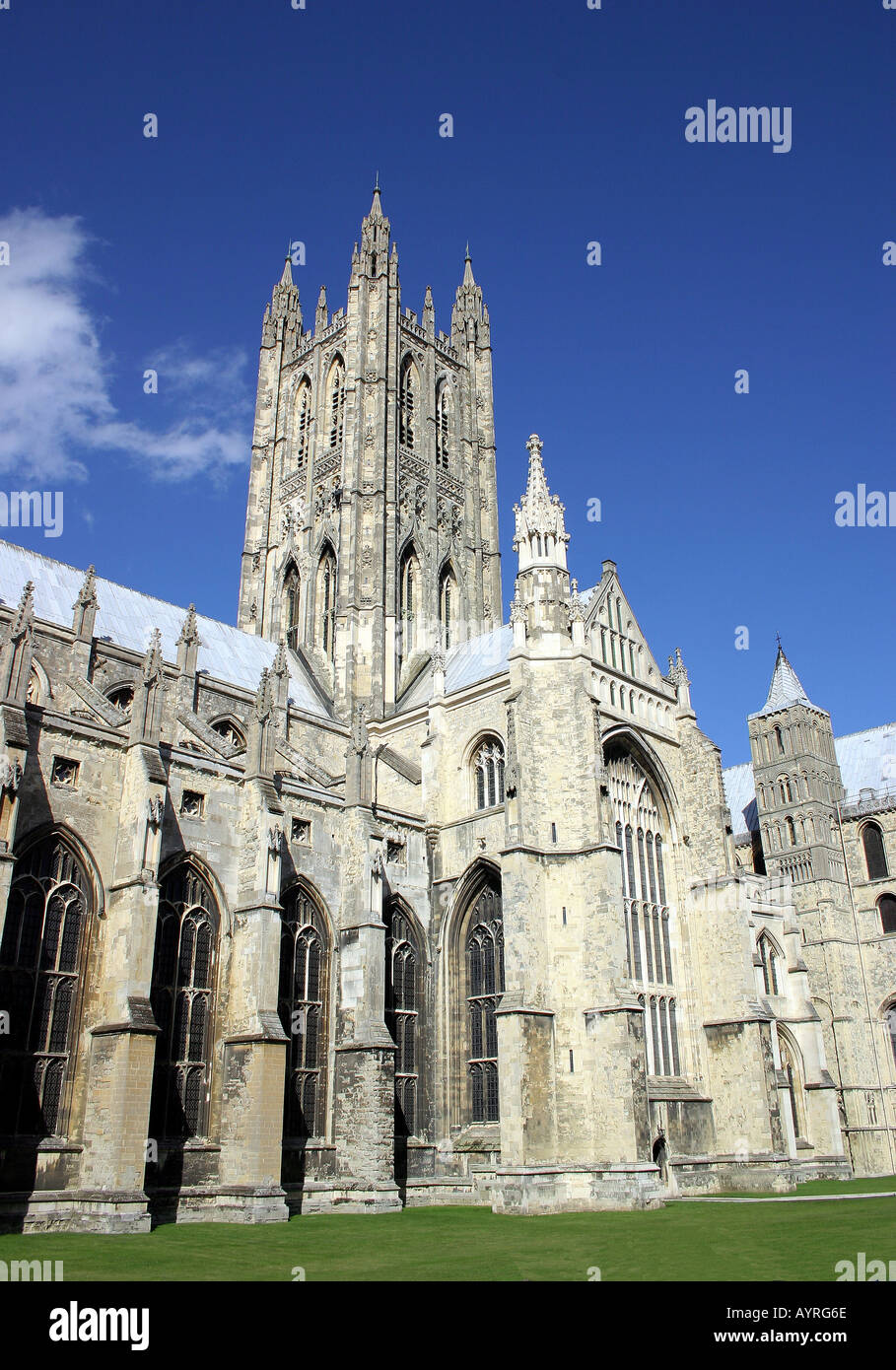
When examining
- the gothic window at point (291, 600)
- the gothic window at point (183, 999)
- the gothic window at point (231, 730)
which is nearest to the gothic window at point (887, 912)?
the gothic window at point (291, 600)

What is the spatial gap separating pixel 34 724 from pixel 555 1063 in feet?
48.3

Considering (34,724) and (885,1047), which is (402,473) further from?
(885,1047)

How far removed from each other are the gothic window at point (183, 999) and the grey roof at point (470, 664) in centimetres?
1207

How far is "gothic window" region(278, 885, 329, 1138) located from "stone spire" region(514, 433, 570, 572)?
40.3ft

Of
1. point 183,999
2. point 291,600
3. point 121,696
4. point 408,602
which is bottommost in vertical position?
point 183,999

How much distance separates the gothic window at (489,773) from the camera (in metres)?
30.9

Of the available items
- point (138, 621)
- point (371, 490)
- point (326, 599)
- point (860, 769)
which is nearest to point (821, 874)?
point (860, 769)

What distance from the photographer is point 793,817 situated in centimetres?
4597

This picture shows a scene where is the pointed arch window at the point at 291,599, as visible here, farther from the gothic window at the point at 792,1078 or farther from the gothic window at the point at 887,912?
the gothic window at the point at 887,912

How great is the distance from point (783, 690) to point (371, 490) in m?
22.5

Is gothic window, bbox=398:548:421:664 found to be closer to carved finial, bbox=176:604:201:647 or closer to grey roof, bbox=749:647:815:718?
carved finial, bbox=176:604:201:647

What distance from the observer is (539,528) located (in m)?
31.0

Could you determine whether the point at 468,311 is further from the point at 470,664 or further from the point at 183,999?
the point at 183,999
